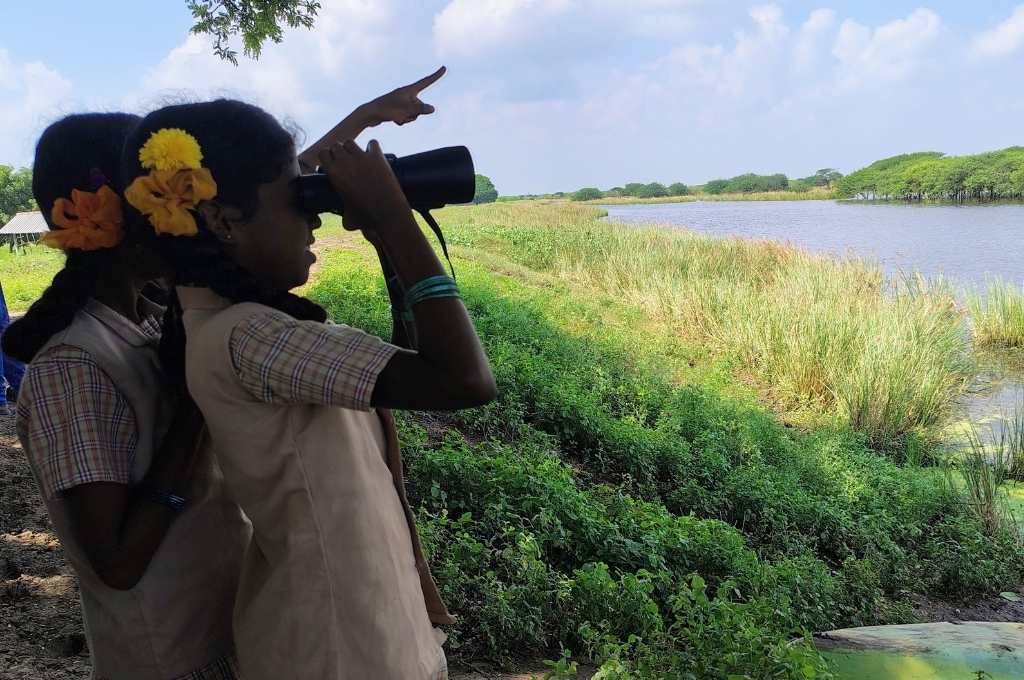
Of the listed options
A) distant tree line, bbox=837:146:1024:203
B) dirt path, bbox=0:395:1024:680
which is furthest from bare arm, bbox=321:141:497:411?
distant tree line, bbox=837:146:1024:203

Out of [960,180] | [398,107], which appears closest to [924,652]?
[398,107]

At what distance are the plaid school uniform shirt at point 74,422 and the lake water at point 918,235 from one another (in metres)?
12.0

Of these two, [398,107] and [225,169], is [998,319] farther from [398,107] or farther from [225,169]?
[225,169]

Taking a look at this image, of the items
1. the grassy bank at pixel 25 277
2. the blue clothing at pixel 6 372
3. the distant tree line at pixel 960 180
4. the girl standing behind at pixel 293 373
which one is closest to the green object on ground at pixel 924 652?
the girl standing behind at pixel 293 373

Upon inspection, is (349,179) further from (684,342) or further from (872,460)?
(684,342)

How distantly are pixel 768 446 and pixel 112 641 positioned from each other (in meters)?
6.30

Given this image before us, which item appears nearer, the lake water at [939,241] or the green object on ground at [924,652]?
the green object on ground at [924,652]

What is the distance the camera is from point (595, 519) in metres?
4.05

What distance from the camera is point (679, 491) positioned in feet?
18.1

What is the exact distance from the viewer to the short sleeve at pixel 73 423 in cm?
115

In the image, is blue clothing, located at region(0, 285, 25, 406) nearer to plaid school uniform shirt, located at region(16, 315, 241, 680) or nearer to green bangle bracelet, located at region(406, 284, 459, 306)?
plaid school uniform shirt, located at region(16, 315, 241, 680)

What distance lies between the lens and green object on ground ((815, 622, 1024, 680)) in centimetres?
305

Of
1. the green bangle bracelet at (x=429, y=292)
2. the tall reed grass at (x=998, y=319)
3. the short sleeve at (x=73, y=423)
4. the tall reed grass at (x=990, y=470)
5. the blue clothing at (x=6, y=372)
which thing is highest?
the green bangle bracelet at (x=429, y=292)

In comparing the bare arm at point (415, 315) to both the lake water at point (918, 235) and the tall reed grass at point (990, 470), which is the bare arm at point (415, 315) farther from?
the lake water at point (918, 235)
